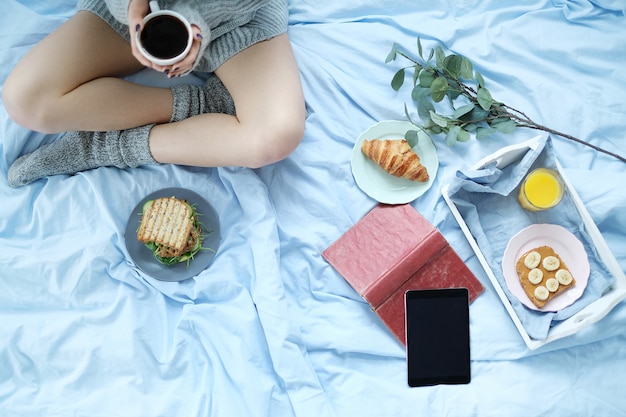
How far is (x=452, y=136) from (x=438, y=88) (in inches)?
4.2

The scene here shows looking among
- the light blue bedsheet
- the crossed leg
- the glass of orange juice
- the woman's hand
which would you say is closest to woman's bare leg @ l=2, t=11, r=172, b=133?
the crossed leg

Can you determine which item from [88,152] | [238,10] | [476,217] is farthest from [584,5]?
[88,152]

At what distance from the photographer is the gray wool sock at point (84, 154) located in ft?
3.99

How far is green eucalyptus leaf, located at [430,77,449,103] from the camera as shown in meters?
1.24

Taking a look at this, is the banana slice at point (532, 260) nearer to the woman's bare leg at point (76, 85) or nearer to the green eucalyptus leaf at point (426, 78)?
the green eucalyptus leaf at point (426, 78)

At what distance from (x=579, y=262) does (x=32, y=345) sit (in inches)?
45.2

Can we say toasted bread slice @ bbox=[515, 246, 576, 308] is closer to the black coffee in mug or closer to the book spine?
the book spine

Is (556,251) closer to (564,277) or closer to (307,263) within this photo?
(564,277)

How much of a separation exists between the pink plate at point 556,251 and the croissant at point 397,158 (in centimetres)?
25

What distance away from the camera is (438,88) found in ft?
4.09

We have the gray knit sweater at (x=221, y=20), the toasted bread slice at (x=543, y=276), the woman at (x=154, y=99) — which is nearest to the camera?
the gray knit sweater at (x=221, y=20)

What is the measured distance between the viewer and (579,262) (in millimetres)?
1231

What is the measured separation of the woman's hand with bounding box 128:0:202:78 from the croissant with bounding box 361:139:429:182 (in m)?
0.45

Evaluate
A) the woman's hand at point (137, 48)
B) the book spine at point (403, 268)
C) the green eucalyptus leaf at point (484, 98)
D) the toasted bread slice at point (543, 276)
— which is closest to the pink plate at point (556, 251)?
the toasted bread slice at point (543, 276)
